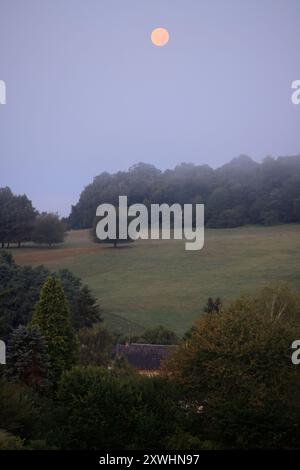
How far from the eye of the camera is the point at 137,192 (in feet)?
391

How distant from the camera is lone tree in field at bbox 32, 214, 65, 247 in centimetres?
9206

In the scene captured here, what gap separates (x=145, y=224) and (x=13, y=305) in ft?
182

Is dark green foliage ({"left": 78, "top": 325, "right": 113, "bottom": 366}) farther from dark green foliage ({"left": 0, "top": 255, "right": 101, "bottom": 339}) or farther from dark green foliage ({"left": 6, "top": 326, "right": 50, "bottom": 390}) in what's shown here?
dark green foliage ({"left": 6, "top": 326, "right": 50, "bottom": 390})

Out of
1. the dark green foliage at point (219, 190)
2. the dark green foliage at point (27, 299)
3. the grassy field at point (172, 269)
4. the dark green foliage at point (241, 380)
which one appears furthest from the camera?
the dark green foliage at point (219, 190)

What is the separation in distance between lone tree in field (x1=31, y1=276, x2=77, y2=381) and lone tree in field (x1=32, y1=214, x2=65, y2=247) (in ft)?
216

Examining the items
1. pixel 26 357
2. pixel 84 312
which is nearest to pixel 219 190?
pixel 84 312

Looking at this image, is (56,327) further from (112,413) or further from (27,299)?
(27,299)

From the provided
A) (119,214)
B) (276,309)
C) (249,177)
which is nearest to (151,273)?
(119,214)

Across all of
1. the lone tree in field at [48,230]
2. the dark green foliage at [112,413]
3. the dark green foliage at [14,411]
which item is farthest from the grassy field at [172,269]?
the dark green foliage at [14,411]

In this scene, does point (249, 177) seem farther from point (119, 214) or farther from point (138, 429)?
point (138, 429)

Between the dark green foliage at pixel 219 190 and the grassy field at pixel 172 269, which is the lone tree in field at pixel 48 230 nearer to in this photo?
the grassy field at pixel 172 269

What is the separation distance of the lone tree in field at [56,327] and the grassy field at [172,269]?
2636 cm

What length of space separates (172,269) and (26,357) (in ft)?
180

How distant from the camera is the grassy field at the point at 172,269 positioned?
196 feet
